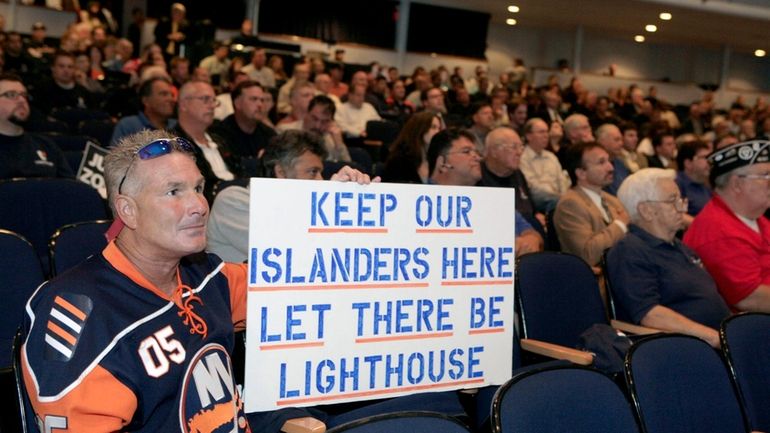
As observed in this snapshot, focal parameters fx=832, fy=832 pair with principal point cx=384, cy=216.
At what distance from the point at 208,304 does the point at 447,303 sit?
2.24 ft

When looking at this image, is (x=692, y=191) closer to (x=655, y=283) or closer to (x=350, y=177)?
(x=655, y=283)

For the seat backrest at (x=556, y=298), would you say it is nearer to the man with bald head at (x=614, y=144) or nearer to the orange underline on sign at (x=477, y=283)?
the orange underline on sign at (x=477, y=283)

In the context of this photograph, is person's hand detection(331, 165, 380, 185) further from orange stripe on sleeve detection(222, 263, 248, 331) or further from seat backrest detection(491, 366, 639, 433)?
seat backrest detection(491, 366, 639, 433)

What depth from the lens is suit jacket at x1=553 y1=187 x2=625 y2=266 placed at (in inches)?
172

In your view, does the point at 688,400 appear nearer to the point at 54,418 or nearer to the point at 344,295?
the point at 344,295

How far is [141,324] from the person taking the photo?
179 cm

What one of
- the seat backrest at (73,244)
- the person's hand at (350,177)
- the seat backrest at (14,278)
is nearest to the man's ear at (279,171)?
A: the seat backrest at (73,244)

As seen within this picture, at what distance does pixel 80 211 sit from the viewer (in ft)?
12.0

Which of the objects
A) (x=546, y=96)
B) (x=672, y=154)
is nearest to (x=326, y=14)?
(x=546, y=96)

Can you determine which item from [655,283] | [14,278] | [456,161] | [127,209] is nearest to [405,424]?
[127,209]

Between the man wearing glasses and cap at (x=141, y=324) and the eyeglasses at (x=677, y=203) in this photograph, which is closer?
the man wearing glasses and cap at (x=141, y=324)

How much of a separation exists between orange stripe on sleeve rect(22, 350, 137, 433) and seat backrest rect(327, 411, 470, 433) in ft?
1.46

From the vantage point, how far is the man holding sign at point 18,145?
440 cm

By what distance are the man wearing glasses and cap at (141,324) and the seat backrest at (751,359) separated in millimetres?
1690
